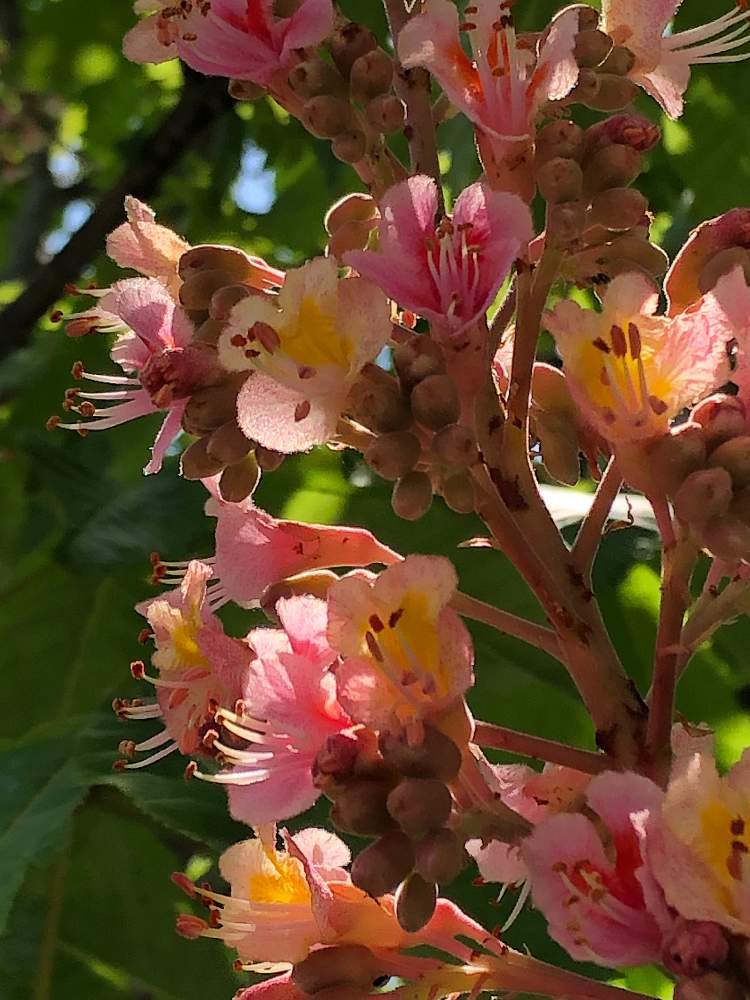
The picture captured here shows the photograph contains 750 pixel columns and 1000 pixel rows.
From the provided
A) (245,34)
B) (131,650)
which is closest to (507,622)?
(245,34)

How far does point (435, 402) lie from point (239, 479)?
15 centimetres

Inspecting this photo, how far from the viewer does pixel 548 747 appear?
653 mm

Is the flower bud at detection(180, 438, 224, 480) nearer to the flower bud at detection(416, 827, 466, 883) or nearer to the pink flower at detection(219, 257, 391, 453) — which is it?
the pink flower at detection(219, 257, 391, 453)

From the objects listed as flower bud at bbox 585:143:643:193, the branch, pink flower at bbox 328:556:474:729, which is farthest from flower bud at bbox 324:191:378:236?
the branch

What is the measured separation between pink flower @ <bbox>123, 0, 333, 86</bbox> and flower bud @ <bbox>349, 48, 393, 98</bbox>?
0.10 feet

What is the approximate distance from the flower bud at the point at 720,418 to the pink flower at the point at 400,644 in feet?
0.46

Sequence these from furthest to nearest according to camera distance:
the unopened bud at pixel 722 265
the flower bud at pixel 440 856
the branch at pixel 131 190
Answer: the branch at pixel 131 190
the unopened bud at pixel 722 265
the flower bud at pixel 440 856

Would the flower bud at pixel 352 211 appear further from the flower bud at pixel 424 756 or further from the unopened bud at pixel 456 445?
the flower bud at pixel 424 756

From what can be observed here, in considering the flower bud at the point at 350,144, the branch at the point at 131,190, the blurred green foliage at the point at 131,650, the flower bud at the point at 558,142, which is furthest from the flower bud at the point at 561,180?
the branch at the point at 131,190

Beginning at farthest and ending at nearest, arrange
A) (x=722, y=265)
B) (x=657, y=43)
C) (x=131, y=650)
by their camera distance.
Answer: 1. (x=131, y=650)
2. (x=657, y=43)
3. (x=722, y=265)

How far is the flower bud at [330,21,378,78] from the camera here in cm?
75

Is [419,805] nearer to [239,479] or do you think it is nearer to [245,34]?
[239,479]

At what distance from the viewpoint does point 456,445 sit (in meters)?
0.62

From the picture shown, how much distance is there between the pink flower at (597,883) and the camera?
1.91 ft
